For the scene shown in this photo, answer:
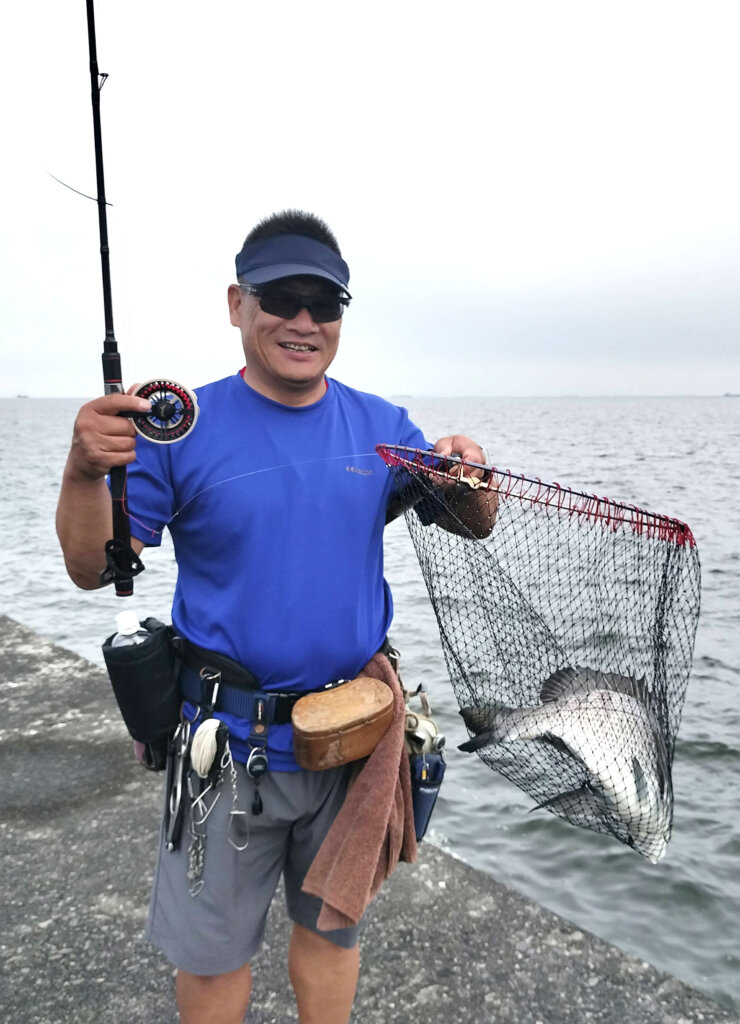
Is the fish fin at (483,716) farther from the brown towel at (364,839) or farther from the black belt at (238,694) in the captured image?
the black belt at (238,694)

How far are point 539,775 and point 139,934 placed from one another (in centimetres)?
182

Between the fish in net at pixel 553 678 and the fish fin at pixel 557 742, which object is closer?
the fish in net at pixel 553 678

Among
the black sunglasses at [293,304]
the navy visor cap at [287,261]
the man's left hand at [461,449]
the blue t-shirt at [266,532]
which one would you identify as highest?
the navy visor cap at [287,261]

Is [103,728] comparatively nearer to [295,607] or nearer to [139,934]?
[139,934]

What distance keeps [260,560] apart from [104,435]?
0.58 m

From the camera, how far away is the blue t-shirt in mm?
2332

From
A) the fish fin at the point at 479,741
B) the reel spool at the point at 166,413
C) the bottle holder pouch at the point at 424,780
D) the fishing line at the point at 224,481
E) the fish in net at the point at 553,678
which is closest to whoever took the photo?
the reel spool at the point at 166,413

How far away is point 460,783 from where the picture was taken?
685 cm

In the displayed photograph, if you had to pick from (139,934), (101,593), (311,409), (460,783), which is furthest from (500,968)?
(101,593)

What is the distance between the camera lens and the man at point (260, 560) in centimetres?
234

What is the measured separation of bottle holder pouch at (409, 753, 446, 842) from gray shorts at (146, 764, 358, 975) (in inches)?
9.9

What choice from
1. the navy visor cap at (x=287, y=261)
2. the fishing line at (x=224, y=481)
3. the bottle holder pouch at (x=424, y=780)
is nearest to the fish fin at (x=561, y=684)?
the bottle holder pouch at (x=424, y=780)

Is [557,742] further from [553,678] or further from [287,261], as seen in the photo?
[287,261]

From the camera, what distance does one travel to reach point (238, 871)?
241cm
